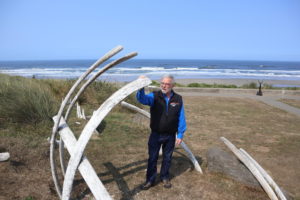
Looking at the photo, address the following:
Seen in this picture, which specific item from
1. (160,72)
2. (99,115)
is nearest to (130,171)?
(99,115)

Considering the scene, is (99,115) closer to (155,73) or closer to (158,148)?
(158,148)

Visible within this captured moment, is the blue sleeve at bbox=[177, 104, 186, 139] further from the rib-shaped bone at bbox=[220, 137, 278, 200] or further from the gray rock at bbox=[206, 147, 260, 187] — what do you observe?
the rib-shaped bone at bbox=[220, 137, 278, 200]

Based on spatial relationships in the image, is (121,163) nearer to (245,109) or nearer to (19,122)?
(19,122)

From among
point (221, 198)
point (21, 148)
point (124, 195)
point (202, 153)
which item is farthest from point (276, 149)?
point (21, 148)

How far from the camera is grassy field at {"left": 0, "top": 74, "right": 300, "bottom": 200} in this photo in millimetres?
3375

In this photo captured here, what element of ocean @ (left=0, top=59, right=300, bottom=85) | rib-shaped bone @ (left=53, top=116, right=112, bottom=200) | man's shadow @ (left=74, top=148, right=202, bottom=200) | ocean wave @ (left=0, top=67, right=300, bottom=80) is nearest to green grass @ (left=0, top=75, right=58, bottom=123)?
man's shadow @ (left=74, top=148, right=202, bottom=200)

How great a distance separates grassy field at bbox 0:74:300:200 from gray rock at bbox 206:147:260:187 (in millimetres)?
86

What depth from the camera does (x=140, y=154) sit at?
475 cm

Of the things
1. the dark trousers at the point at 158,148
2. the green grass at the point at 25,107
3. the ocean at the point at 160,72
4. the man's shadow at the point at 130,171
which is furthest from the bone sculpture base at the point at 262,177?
the ocean at the point at 160,72

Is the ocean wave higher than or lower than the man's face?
lower

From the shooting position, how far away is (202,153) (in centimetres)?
505

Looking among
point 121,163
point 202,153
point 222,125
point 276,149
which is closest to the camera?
point 121,163

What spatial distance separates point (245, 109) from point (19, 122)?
8072mm

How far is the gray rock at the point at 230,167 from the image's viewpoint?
146 inches
